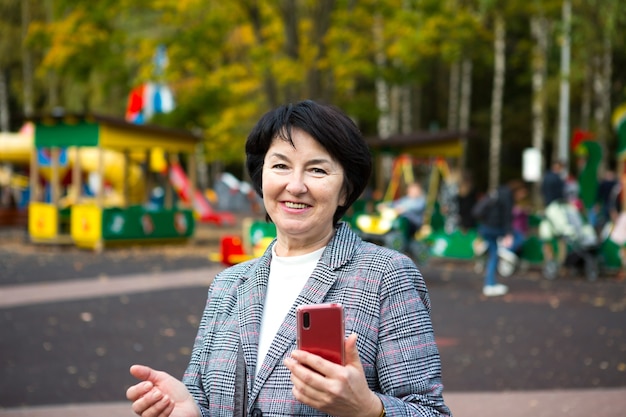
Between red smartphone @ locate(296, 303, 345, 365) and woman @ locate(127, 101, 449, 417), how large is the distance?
213 mm

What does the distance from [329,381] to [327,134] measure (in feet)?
2.33

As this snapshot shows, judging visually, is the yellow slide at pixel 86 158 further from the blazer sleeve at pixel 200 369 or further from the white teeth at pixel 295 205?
the white teeth at pixel 295 205

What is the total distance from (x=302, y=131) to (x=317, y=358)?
71cm

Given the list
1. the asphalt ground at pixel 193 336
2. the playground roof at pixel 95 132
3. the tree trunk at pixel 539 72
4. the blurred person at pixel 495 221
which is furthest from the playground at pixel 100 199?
the tree trunk at pixel 539 72

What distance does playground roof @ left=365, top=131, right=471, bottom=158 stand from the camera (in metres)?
22.2

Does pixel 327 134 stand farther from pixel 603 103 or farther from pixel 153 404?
pixel 603 103

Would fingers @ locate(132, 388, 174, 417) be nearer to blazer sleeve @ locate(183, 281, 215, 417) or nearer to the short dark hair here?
blazer sleeve @ locate(183, 281, 215, 417)

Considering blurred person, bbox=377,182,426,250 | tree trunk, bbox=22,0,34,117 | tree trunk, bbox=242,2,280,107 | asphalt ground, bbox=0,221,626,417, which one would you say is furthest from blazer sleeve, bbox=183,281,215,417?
tree trunk, bbox=22,0,34,117

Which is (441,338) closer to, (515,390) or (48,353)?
(515,390)

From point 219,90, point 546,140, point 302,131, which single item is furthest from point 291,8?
point 546,140

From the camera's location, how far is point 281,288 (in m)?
2.58

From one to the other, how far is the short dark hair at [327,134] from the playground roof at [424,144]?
62.9ft

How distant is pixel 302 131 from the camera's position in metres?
2.54

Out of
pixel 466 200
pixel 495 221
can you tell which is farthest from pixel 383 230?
pixel 466 200
